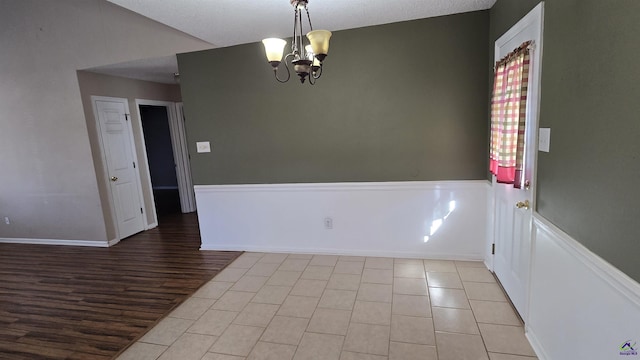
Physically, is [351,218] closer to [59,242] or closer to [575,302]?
[575,302]

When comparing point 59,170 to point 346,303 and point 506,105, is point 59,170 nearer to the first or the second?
point 346,303

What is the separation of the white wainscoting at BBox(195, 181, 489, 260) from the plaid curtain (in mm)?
910

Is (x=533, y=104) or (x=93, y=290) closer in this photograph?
A: (x=533, y=104)

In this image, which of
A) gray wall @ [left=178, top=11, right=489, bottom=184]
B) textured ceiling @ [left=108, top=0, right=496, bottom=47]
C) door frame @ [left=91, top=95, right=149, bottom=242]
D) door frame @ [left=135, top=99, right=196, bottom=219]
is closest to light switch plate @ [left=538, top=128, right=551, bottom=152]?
gray wall @ [left=178, top=11, right=489, bottom=184]

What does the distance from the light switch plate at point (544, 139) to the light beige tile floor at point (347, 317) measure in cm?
127

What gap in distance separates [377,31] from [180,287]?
320 cm

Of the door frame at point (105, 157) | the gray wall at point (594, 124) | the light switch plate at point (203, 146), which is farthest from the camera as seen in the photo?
the door frame at point (105, 157)

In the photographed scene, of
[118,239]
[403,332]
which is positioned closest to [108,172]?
[118,239]

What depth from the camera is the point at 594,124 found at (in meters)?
1.32

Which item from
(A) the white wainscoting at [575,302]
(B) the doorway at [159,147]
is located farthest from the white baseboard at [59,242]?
(A) the white wainscoting at [575,302]

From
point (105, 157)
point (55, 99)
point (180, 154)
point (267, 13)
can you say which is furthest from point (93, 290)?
point (267, 13)

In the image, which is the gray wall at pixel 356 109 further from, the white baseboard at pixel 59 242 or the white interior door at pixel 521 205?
the white baseboard at pixel 59 242

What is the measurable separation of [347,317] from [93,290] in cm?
261

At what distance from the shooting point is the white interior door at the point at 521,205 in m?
1.89
